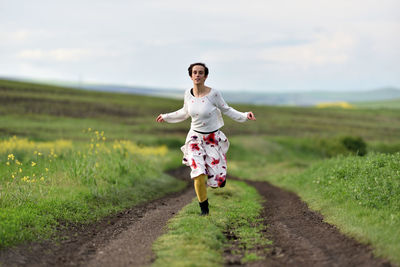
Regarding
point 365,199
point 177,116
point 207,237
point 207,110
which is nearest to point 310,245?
point 207,237

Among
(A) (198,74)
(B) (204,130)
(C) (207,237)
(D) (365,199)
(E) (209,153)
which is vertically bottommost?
(C) (207,237)

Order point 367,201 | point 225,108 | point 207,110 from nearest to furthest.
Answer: point 207,110, point 225,108, point 367,201

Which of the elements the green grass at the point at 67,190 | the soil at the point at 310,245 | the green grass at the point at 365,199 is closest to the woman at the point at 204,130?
the soil at the point at 310,245

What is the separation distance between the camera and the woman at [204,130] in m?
10.4

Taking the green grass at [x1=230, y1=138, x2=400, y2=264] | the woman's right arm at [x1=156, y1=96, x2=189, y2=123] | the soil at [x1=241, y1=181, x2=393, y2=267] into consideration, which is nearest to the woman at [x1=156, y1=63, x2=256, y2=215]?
the woman's right arm at [x1=156, y1=96, x2=189, y2=123]

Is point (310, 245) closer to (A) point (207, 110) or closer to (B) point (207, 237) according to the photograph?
(B) point (207, 237)

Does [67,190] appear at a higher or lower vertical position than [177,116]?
lower

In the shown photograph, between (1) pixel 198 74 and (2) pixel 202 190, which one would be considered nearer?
(1) pixel 198 74

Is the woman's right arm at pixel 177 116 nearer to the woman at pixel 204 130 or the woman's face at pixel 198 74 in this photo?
the woman at pixel 204 130

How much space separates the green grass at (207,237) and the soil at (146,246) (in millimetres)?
194

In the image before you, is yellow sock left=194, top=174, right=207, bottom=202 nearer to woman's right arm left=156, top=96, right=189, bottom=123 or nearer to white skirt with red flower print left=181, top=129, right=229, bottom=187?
white skirt with red flower print left=181, top=129, right=229, bottom=187

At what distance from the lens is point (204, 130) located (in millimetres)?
10500

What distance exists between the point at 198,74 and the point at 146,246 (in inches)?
164

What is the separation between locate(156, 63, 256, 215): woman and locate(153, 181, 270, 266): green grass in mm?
872
